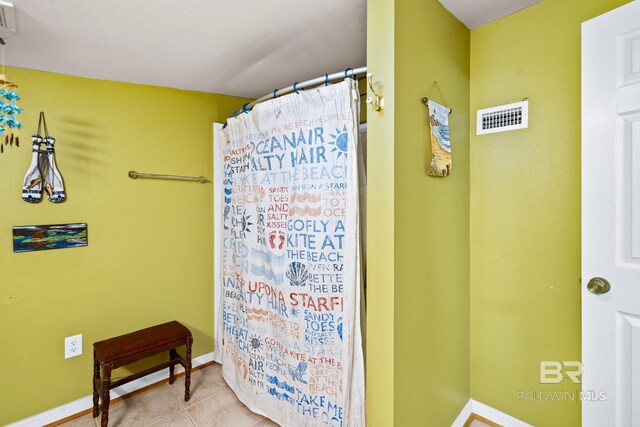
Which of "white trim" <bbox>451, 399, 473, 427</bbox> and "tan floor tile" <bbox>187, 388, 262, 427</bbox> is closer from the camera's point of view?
"white trim" <bbox>451, 399, 473, 427</bbox>

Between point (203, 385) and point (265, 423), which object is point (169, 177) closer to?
point (203, 385)

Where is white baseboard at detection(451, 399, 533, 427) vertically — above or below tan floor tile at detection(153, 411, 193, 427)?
above

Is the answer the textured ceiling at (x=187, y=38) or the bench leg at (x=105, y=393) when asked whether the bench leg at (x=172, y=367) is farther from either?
the textured ceiling at (x=187, y=38)

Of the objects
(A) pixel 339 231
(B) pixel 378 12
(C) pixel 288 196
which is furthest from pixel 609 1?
(C) pixel 288 196

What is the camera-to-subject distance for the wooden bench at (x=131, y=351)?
5.17 ft

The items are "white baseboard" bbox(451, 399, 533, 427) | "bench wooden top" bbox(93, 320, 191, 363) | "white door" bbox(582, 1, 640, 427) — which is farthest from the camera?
"bench wooden top" bbox(93, 320, 191, 363)

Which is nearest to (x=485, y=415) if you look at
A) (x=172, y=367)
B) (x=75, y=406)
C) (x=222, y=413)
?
(x=222, y=413)

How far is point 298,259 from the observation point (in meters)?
1.48

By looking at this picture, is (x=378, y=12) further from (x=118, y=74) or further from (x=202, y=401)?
(x=202, y=401)

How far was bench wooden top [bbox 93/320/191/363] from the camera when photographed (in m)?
1.63

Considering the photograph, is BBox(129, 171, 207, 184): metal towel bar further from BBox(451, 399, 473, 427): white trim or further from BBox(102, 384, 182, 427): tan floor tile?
BBox(451, 399, 473, 427): white trim

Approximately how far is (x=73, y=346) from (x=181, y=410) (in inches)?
29.9

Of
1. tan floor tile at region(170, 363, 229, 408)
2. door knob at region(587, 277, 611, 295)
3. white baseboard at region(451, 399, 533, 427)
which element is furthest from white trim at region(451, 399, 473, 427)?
tan floor tile at region(170, 363, 229, 408)

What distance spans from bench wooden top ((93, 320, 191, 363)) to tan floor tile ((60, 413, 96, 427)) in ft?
1.46
